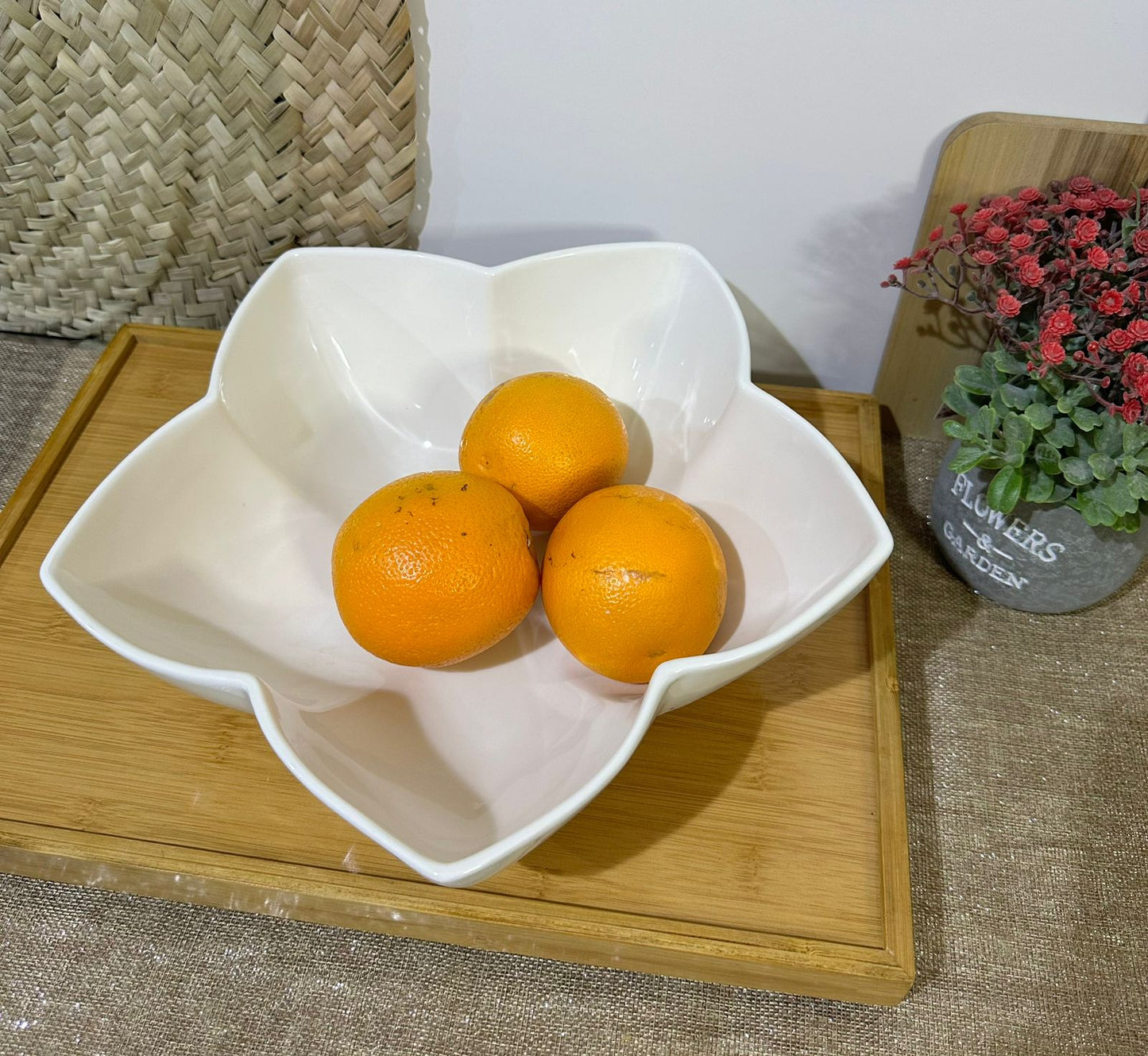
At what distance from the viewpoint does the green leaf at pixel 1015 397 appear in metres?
0.57

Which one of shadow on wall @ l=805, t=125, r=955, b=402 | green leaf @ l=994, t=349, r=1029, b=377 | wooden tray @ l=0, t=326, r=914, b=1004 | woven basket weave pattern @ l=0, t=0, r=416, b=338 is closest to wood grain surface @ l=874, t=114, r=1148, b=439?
shadow on wall @ l=805, t=125, r=955, b=402

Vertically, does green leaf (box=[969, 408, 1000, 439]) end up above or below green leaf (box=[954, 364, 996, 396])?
below

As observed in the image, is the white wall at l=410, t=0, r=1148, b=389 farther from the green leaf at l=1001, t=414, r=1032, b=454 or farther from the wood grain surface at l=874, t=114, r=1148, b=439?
the green leaf at l=1001, t=414, r=1032, b=454

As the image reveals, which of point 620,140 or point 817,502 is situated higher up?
point 620,140

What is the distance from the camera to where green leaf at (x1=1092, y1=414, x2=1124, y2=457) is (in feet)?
1.79

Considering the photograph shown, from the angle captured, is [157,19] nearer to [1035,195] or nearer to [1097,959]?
[1035,195]

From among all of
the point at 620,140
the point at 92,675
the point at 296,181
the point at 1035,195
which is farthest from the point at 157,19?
the point at 1035,195

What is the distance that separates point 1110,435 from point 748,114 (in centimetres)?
30

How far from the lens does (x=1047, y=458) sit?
0.57 meters

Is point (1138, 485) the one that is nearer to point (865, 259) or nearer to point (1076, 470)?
point (1076, 470)

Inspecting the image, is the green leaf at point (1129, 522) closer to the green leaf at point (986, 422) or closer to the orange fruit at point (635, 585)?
the green leaf at point (986, 422)

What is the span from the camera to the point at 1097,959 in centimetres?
56

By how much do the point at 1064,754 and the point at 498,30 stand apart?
1.96ft

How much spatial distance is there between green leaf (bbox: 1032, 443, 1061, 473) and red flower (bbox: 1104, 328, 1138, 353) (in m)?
0.07
